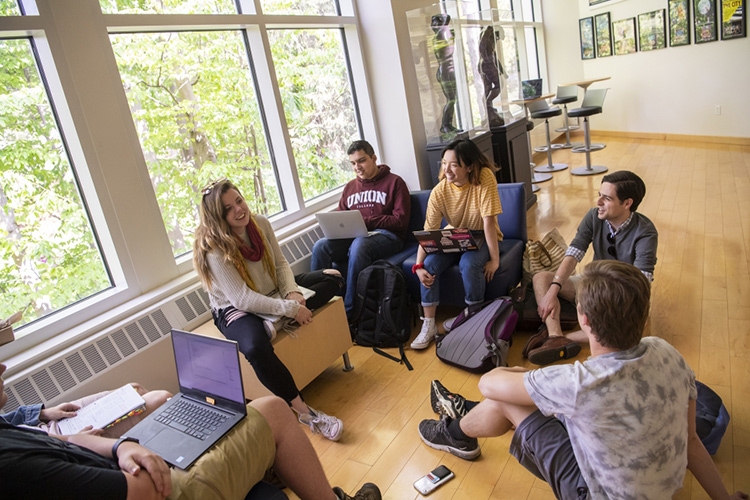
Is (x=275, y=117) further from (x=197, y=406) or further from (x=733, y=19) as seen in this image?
(x=733, y=19)

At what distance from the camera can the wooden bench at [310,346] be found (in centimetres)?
256

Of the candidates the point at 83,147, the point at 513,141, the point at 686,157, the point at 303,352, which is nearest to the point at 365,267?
the point at 303,352

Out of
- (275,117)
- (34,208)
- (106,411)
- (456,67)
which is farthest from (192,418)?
(456,67)

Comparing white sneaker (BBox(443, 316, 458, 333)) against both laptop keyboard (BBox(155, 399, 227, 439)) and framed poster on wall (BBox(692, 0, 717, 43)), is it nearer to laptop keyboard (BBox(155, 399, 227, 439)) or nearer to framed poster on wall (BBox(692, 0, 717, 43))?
laptop keyboard (BBox(155, 399, 227, 439))

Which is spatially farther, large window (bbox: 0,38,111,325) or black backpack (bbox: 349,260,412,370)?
black backpack (bbox: 349,260,412,370)

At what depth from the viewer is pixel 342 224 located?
3434 millimetres

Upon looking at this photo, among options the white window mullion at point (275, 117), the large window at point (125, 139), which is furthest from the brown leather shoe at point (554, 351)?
the white window mullion at point (275, 117)

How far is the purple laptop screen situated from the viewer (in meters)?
1.71

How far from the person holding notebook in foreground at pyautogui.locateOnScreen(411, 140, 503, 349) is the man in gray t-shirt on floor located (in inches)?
14.4

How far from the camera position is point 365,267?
10.8 feet

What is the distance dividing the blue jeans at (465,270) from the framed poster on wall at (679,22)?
19.7ft

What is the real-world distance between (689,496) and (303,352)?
1740mm

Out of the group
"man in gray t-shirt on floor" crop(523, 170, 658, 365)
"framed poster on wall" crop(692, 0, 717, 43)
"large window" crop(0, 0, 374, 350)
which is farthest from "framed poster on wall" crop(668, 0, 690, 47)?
"man in gray t-shirt on floor" crop(523, 170, 658, 365)

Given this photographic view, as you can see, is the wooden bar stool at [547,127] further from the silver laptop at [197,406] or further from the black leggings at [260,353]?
the silver laptop at [197,406]
